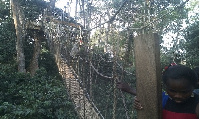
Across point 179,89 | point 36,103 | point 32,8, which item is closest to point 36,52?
point 32,8

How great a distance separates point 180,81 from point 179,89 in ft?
0.09

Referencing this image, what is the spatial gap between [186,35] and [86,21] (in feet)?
14.9

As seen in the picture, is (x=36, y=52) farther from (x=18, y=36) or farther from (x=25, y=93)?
(x=25, y=93)

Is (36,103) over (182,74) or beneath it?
beneath

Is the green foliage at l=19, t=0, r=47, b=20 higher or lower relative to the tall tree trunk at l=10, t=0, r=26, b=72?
higher

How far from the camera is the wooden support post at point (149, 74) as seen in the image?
582 millimetres

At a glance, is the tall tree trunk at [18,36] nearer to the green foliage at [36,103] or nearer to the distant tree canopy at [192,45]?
the green foliage at [36,103]

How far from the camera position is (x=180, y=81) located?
669mm

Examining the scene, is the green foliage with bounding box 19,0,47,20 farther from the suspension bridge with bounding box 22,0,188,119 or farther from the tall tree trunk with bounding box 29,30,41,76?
the tall tree trunk with bounding box 29,30,41,76

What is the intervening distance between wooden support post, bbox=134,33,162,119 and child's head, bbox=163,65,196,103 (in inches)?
4.1

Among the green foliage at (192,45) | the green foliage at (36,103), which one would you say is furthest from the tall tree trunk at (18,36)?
the green foliage at (192,45)

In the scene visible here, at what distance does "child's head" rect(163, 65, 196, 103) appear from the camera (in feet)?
2.19

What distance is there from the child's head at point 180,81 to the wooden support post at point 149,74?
105 mm

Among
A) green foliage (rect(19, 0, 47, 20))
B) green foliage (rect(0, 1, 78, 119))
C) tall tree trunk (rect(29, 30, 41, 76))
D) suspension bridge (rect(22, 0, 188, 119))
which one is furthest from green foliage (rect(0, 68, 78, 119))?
green foliage (rect(19, 0, 47, 20))
